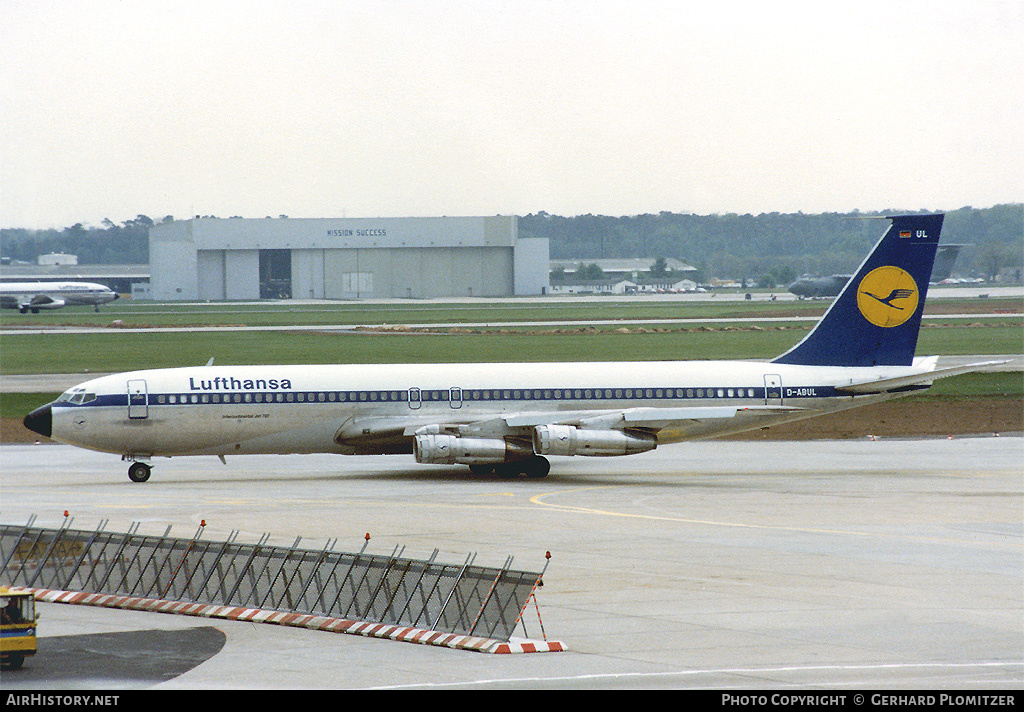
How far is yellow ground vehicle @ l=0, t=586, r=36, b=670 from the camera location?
18.0 metres

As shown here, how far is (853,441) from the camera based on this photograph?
5694cm

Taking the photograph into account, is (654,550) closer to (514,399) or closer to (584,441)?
(584,441)

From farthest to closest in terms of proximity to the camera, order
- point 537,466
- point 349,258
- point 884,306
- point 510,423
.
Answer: point 349,258, point 884,306, point 537,466, point 510,423

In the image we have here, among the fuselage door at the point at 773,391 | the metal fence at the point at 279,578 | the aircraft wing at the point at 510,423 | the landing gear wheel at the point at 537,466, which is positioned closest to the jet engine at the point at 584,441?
the aircraft wing at the point at 510,423

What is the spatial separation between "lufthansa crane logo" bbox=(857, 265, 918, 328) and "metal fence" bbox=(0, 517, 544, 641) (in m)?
29.6

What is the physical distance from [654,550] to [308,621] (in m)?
10.1

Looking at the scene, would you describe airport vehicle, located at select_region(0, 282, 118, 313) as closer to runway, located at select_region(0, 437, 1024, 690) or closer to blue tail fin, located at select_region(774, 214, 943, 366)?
runway, located at select_region(0, 437, 1024, 690)

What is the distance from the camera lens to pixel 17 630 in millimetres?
18109

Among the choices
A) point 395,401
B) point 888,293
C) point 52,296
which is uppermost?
point 888,293

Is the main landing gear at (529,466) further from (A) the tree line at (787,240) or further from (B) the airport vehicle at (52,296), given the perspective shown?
(B) the airport vehicle at (52,296)

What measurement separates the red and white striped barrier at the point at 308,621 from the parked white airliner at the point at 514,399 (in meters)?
19.9

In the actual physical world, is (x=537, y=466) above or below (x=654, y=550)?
below

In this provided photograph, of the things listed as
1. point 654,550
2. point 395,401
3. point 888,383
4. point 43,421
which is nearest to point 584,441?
point 395,401

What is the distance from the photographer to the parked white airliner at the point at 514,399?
4419cm
